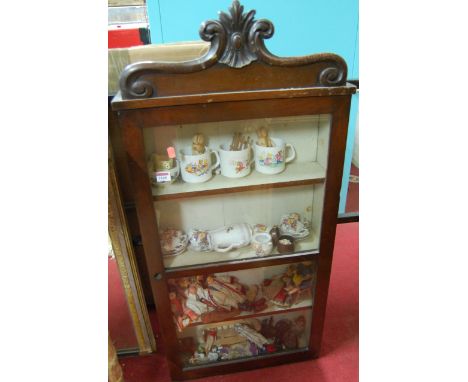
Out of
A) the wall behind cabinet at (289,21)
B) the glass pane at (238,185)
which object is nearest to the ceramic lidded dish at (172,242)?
the glass pane at (238,185)

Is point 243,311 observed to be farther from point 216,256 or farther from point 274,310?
point 216,256

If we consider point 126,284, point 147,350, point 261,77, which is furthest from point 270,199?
point 147,350

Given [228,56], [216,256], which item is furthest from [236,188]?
[228,56]

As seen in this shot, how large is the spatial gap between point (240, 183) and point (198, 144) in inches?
7.1

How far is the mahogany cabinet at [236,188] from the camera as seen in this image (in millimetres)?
795

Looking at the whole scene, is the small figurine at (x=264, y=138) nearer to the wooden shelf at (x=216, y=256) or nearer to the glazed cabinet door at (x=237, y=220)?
the glazed cabinet door at (x=237, y=220)

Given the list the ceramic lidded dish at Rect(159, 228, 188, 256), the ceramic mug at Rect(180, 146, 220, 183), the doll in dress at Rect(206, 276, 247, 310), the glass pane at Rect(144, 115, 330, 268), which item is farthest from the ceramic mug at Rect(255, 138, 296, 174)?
the doll in dress at Rect(206, 276, 247, 310)

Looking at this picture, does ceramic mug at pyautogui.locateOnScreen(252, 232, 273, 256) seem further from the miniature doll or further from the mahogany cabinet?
the miniature doll

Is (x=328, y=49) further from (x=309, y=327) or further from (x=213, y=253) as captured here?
(x=309, y=327)

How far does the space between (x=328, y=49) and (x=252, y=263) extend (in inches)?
44.7

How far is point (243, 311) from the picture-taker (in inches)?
48.4

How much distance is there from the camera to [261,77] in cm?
82

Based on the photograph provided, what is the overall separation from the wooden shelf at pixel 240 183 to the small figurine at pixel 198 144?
0.10 m

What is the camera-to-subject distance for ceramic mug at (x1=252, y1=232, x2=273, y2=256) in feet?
3.62
